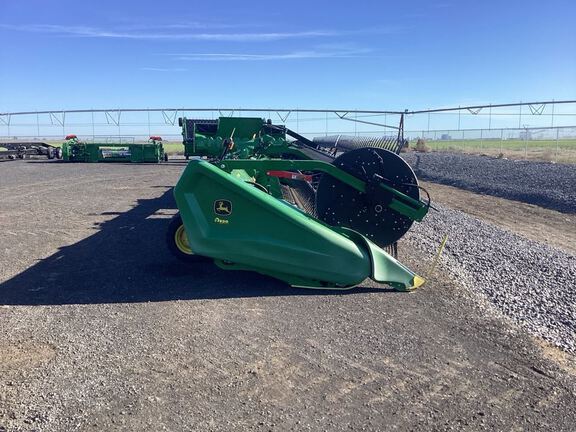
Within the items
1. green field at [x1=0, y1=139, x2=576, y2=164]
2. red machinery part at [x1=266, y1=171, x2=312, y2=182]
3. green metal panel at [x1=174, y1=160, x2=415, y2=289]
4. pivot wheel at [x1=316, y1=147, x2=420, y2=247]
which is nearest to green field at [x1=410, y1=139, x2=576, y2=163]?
green field at [x1=0, y1=139, x2=576, y2=164]

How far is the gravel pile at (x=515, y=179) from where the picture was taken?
1491 centimetres

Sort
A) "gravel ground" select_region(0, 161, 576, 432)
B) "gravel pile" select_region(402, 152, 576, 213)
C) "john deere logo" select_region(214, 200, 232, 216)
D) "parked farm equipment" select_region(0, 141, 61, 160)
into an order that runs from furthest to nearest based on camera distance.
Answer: "parked farm equipment" select_region(0, 141, 61, 160) < "gravel pile" select_region(402, 152, 576, 213) < "john deere logo" select_region(214, 200, 232, 216) < "gravel ground" select_region(0, 161, 576, 432)

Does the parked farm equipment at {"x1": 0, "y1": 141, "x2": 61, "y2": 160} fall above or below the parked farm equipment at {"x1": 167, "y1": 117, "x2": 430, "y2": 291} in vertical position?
above

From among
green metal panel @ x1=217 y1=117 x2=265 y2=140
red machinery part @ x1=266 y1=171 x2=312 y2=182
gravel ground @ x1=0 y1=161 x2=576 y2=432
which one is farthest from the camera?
green metal panel @ x1=217 y1=117 x2=265 y2=140

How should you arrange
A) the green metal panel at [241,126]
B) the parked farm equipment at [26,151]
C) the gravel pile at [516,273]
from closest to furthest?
the gravel pile at [516,273] < the green metal panel at [241,126] < the parked farm equipment at [26,151]

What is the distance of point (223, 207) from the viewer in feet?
16.4

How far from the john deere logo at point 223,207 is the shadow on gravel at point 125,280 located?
30.1 inches

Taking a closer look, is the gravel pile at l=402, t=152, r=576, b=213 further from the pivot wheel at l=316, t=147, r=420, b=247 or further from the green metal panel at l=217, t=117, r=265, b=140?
the pivot wheel at l=316, t=147, r=420, b=247

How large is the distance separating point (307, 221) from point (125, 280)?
2.11 m

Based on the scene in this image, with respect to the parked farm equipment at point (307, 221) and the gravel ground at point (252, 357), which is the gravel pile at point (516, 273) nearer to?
the gravel ground at point (252, 357)

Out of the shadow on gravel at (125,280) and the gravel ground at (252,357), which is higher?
the shadow on gravel at (125,280)

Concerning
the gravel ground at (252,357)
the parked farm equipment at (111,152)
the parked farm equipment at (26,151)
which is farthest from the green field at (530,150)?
the parked farm equipment at (26,151)

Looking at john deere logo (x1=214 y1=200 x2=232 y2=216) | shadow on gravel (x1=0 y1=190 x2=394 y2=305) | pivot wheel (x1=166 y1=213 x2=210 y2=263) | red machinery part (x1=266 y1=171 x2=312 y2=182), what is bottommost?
shadow on gravel (x1=0 y1=190 x2=394 y2=305)

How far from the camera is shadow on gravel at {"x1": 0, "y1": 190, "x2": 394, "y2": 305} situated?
4.82 meters
